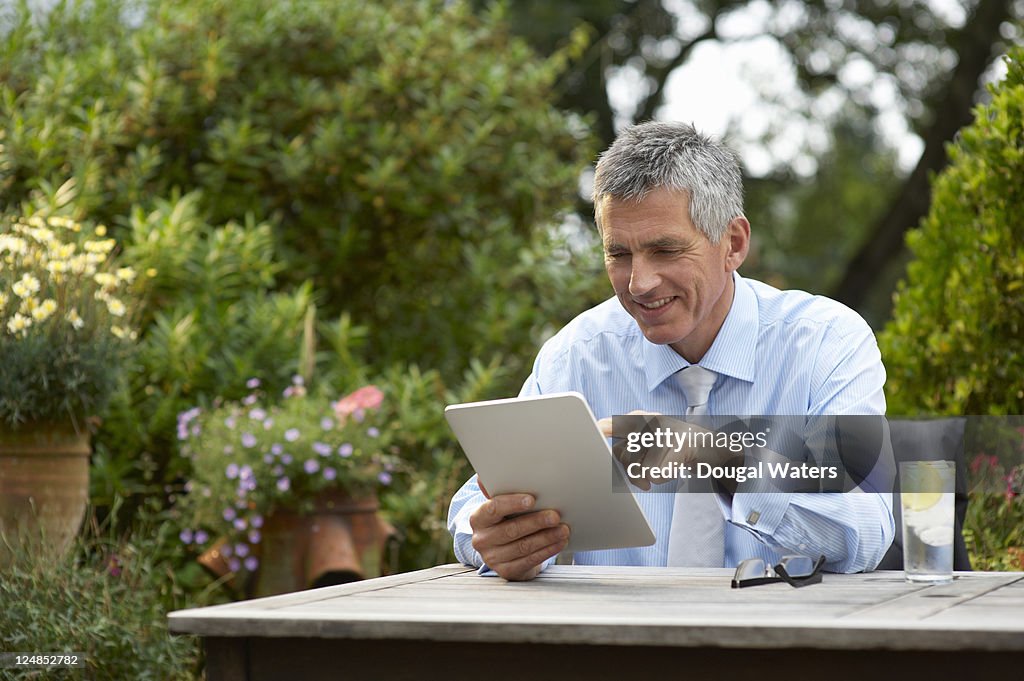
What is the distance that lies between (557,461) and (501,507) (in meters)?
0.16

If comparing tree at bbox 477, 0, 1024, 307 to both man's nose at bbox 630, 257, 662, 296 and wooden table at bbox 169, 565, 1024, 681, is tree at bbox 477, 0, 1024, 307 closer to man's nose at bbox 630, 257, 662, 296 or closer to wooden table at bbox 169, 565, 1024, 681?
man's nose at bbox 630, 257, 662, 296

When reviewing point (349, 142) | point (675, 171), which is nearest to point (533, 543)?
point (675, 171)

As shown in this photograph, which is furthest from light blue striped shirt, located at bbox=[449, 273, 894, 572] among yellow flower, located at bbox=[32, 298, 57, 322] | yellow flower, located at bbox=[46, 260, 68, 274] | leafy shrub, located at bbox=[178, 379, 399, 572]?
yellow flower, located at bbox=[46, 260, 68, 274]

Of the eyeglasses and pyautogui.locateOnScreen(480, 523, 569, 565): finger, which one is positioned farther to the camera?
pyautogui.locateOnScreen(480, 523, 569, 565): finger

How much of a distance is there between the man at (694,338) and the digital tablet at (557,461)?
0.23 metres

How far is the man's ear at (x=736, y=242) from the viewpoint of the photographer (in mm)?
2760

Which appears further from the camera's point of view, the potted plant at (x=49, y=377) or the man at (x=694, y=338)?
the potted plant at (x=49, y=377)

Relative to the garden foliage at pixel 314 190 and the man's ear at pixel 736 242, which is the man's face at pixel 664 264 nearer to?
the man's ear at pixel 736 242

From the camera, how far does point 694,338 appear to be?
110 inches

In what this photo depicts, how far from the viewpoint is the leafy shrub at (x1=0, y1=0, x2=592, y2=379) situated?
231 inches

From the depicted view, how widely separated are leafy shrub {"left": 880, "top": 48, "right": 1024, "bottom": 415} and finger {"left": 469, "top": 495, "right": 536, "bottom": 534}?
7.48 ft

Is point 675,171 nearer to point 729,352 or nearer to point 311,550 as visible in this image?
point 729,352

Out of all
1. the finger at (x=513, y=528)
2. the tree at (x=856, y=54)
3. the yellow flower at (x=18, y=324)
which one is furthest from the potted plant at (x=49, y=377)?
the tree at (x=856, y=54)

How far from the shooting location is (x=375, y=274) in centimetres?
643
